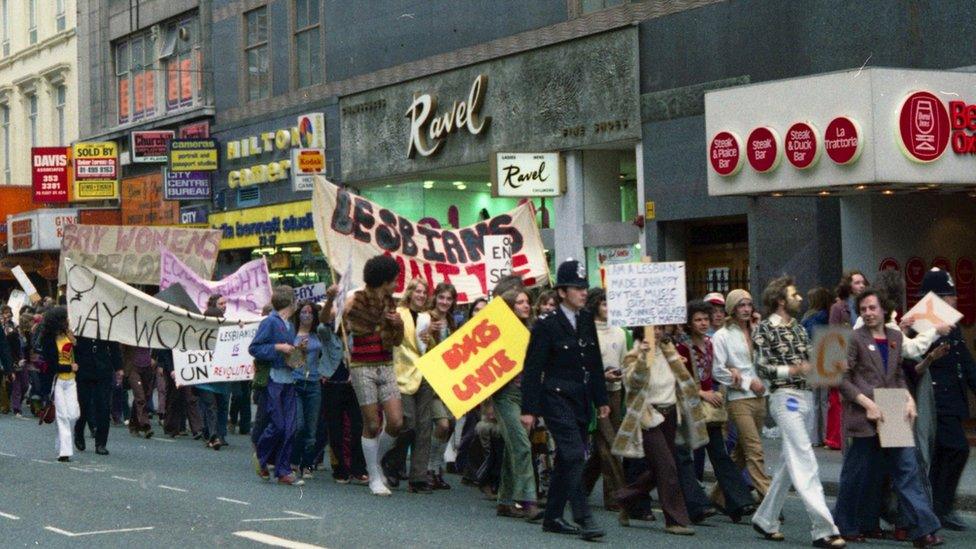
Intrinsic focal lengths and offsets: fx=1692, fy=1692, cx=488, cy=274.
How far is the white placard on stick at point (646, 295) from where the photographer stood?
38.3 feet

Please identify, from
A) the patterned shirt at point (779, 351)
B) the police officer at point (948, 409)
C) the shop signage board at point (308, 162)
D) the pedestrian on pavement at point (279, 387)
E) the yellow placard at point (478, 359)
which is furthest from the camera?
the shop signage board at point (308, 162)

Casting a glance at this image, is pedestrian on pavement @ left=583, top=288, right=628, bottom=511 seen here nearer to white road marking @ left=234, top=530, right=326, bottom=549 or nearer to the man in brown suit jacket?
the man in brown suit jacket

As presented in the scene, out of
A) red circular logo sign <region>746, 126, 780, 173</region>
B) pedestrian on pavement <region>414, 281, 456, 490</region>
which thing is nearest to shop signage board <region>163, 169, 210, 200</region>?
red circular logo sign <region>746, 126, 780, 173</region>

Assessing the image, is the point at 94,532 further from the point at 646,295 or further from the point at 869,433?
the point at 869,433

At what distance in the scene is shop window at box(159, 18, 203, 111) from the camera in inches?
1454

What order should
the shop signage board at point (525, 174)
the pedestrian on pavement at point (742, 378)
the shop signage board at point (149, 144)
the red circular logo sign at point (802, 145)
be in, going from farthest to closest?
the shop signage board at point (149, 144)
the shop signage board at point (525, 174)
the red circular logo sign at point (802, 145)
the pedestrian on pavement at point (742, 378)

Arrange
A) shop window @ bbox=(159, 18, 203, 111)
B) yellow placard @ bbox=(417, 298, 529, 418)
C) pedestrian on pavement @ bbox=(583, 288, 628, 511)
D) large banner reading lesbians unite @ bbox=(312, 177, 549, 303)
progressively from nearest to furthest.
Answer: pedestrian on pavement @ bbox=(583, 288, 628, 511)
yellow placard @ bbox=(417, 298, 529, 418)
large banner reading lesbians unite @ bbox=(312, 177, 549, 303)
shop window @ bbox=(159, 18, 203, 111)

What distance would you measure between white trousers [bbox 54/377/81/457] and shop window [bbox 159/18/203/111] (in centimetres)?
1989

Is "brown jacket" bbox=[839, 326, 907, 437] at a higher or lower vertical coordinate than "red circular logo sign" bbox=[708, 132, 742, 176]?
lower

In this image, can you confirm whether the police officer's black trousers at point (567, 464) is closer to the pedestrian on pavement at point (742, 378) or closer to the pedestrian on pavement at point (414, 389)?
the pedestrian on pavement at point (742, 378)

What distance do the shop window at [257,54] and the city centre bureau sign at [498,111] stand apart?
12.0 feet

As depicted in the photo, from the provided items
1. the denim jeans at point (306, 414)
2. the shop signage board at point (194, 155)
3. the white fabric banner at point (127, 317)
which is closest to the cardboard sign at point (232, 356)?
the white fabric banner at point (127, 317)

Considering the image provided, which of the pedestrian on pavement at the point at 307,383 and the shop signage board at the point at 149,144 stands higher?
the shop signage board at the point at 149,144

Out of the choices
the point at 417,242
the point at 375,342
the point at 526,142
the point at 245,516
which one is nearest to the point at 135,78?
the point at 526,142
